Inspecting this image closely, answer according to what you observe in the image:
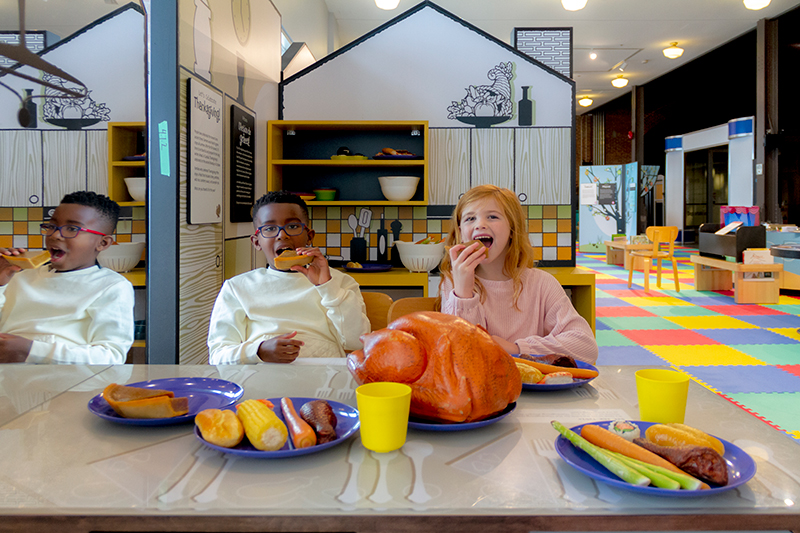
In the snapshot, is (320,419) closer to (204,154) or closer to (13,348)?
(13,348)

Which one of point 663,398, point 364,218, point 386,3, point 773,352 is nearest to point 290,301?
point 663,398

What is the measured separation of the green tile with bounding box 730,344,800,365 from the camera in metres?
4.30

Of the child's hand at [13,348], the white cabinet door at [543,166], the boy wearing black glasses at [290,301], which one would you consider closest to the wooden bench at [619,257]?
the white cabinet door at [543,166]

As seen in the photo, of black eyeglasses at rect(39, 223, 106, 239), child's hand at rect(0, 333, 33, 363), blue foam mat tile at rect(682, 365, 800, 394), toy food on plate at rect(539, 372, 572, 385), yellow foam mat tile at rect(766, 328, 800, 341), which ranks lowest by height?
blue foam mat tile at rect(682, 365, 800, 394)

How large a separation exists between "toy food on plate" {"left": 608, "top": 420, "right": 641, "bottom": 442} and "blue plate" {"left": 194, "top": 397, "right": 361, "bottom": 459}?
0.38 metres

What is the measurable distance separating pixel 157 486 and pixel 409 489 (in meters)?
0.32

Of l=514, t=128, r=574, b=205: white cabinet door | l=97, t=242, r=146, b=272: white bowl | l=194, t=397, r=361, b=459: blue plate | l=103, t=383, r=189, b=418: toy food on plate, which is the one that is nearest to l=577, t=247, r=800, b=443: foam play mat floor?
l=514, t=128, r=574, b=205: white cabinet door

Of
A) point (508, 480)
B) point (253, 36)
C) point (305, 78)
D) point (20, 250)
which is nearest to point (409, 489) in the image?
point (508, 480)

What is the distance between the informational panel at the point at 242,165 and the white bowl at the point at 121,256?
0.99 metres

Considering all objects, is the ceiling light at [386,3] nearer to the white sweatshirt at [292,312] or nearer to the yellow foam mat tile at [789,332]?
the yellow foam mat tile at [789,332]

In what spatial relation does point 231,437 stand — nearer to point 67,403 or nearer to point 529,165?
point 67,403

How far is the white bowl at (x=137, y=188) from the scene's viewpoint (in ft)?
6.77

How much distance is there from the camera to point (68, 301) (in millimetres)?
1468

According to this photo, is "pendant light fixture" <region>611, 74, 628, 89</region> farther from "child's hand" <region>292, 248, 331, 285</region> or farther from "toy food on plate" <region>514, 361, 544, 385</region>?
"toy food on plate" <region>514, 361, 544, 385</region>
